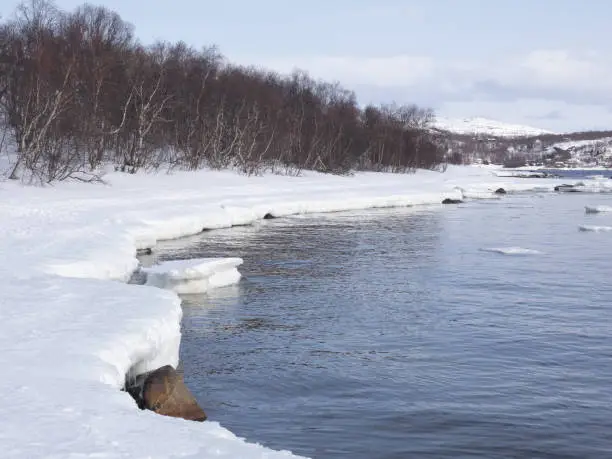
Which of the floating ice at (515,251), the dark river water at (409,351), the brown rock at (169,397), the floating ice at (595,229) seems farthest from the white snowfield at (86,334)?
the floating ice at (595,229)

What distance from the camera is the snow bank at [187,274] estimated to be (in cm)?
1680

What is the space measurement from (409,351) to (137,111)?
40190 mm

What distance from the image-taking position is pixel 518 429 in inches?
362

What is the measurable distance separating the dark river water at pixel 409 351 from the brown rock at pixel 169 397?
16.9 inches

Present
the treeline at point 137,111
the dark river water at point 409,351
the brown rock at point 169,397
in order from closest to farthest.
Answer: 1. the brown rock at point 169,397
2. the dark river water at point 409,351
3. the treeline at point 137,111

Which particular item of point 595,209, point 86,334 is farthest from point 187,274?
point 595,209

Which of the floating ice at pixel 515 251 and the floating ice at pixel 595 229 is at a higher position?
the floating ice at pixel 595 229

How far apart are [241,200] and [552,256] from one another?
18733 millimetres

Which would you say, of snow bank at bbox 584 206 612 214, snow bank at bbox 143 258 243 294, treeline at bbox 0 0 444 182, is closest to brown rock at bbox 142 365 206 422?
snow bank at bbox 143 258 243 294

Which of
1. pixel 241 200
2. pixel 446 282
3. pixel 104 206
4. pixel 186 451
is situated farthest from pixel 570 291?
pixel 241 200

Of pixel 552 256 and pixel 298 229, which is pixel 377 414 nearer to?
pixel 552 256

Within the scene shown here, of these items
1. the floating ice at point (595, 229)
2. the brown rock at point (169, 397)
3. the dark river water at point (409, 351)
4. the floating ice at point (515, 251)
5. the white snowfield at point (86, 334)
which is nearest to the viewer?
the white snowfield at point (86, 334)

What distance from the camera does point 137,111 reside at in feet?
163

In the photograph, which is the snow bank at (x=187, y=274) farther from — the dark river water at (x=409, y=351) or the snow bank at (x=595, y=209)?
the snow bank at (x=595, y=209)
